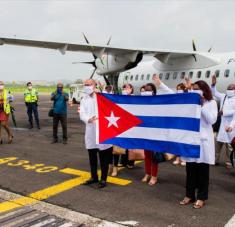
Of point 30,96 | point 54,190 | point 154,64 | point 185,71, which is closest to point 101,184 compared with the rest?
point 54,190

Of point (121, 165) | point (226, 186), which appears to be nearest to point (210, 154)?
point (226, 186)

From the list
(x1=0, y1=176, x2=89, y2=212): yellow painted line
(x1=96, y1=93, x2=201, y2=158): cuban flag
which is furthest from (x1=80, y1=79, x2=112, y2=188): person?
(x1=0, y1=176, x2=89, y2=212): yellow painted line

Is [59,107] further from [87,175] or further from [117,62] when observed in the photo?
[117,62]

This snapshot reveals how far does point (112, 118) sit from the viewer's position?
21.1 ft

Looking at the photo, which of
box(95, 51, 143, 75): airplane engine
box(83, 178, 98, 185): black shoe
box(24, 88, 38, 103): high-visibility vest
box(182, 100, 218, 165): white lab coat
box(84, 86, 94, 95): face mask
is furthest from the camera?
box(95, 51, 143, 75): airplane engine

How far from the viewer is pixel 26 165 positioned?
26.7ft

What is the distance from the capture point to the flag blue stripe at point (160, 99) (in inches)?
212

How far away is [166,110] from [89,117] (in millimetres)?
1529

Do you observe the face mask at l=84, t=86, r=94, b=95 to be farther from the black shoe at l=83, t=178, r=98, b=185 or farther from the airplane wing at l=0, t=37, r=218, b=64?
the airplane wing at l=0, t=37, r=218, b=64

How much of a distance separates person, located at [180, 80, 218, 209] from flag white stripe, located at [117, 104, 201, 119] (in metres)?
0.17

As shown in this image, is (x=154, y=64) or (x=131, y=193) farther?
(x=154, y=64)

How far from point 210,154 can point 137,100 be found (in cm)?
186

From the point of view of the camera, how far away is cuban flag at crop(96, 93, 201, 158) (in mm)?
5346

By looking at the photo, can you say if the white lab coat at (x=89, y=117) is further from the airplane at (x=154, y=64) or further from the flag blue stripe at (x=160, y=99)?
the airplane at (x=154, y=64)
